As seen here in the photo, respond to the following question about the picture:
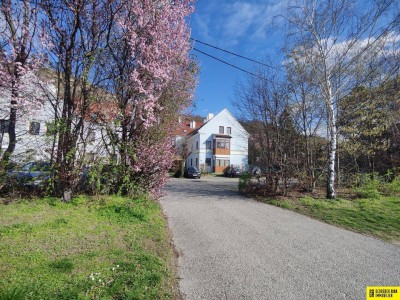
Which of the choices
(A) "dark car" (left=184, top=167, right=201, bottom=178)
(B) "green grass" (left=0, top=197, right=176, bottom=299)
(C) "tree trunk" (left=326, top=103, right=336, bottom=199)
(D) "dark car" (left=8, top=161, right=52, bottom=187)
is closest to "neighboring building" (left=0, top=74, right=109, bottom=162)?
(D) "dark car" (left=8, top=161, right=52, bottom=187)

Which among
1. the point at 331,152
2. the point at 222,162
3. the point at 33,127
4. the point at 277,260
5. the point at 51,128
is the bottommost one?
the point at 277,260

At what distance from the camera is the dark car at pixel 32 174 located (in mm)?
7601

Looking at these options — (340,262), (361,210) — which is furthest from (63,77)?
(361,210)

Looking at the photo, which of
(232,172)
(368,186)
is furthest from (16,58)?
(232,172)

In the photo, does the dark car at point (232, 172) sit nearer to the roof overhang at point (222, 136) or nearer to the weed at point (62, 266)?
the roof overhang at point (222, 136)

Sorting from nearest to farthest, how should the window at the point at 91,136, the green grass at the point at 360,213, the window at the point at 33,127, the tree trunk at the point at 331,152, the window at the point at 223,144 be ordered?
1. the green grass at the point at 360,213
2. the window at the point at 91,136
3. the window at the point at 33,127
4. the tree trunk at the point at 331,152
5. the window at the point at 223,144

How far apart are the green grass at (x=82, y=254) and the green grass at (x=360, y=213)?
542 cm

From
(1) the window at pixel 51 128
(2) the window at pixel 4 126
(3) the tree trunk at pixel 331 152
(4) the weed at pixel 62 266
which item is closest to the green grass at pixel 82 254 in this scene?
(4) the weed at pixel 62 266

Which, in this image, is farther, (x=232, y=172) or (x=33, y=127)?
(x=232, y=172)

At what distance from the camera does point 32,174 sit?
25.7 feet

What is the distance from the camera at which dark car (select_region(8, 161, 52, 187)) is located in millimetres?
7601

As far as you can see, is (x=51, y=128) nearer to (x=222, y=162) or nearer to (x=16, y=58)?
(x=16, y=58)

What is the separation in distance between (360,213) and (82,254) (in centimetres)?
897

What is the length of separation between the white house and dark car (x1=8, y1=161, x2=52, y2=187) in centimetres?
3307
